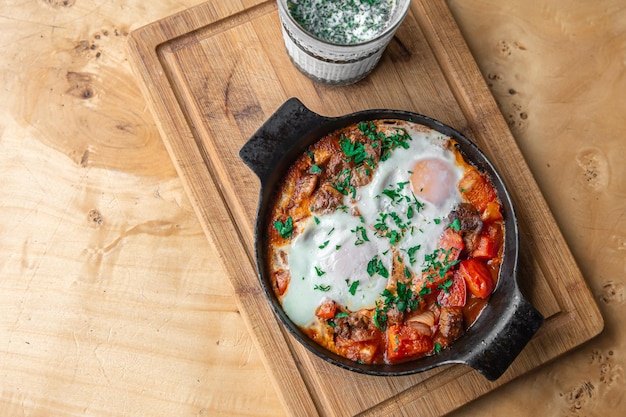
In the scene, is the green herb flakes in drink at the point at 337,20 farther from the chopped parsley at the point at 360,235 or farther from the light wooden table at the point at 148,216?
the chopped parsley at the point at 360,235

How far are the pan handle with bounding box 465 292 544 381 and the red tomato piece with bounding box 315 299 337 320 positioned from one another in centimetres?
70

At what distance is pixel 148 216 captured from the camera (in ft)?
12.3

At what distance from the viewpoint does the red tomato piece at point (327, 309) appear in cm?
319

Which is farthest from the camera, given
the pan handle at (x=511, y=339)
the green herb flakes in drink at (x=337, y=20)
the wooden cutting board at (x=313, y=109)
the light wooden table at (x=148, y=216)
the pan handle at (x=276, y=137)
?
the light wooden table at (x=148, y=216)

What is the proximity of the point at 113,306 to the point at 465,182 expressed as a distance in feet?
7.08

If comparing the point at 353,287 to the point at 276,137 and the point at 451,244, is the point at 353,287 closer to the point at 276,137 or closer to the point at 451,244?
the point at 451,244

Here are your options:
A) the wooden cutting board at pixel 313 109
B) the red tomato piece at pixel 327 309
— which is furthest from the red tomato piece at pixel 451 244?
the red tomato piece at pixel 327 309

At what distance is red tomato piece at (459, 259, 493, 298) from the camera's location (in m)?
3.30

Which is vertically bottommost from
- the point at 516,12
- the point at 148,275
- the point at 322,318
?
the point at 148,275

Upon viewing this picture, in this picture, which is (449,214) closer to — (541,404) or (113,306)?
(541,404)

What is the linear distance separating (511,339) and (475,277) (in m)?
0.39

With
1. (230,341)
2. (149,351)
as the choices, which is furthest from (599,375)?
(149,351)

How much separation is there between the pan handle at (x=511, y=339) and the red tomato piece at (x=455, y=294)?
32 cm

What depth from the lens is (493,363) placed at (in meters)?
3.02
